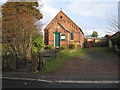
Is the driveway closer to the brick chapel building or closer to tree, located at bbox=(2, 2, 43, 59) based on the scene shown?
tree, located at bbox=(2, 2, 43, 59)

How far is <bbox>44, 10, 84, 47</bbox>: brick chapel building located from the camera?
20.4 m

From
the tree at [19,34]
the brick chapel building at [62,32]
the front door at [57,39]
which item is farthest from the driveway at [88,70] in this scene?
the front door at [57,39]

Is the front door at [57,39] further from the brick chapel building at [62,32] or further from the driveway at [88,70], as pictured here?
the driveway at [88,70]

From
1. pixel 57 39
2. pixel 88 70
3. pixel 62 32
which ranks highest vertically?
pixel 62 32

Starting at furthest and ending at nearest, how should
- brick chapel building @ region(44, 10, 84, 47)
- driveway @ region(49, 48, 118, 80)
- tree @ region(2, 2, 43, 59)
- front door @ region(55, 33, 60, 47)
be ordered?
front door @ region(55, 33, 60, 47), brick chapel building @ region(44, 10, 84, 47), tree @ region(2, 2, 43, 59), driveway @ region(49, 48, 118, 80)

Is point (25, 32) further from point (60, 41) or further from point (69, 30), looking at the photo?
point (69, 30)

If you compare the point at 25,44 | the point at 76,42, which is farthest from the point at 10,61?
the point at 76,42

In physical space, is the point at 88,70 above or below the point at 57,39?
below

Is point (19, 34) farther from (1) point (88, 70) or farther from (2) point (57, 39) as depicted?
(2) point (57, 39)

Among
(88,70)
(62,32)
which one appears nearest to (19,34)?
(88,70)

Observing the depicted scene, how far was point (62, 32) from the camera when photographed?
805 inches

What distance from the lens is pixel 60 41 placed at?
67.3 ft

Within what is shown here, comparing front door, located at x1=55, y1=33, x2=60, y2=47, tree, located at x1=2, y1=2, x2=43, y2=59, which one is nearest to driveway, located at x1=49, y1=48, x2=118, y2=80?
tree, located at x1=2, y1=2, x2=43, y2=59

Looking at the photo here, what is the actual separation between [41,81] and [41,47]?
871cm
